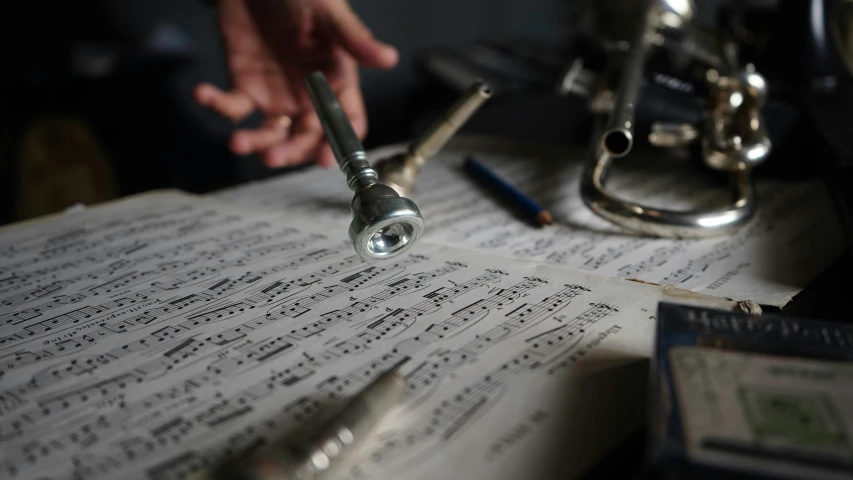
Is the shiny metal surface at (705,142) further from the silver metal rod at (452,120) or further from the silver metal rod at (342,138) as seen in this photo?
the silver metal rod at (342,138)

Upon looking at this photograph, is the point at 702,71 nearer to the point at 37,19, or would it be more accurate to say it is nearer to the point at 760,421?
the point at 760,421

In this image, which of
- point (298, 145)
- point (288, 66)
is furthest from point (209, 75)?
point (298, 145)

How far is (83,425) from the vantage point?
344mm

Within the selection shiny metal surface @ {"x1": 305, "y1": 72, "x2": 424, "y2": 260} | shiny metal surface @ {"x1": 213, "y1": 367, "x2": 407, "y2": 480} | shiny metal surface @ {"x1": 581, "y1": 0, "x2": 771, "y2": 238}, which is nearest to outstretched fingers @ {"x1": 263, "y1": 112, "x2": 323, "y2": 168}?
shiny metal surface @ {"x1": 305, "y1": 72, "x2": 424, "y2": 260}

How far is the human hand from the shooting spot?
0.79 meters

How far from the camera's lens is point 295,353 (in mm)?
411

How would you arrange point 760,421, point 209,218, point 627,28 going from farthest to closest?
point 627,28, point 209,218, point 760,421

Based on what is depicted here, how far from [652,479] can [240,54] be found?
31.2 inches

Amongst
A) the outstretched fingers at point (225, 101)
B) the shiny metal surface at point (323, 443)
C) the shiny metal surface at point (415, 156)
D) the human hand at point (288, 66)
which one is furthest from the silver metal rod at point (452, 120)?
the shiny metal surface at point (323, 443)

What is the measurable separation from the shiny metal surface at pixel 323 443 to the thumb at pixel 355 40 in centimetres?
51

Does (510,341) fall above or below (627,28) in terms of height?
below

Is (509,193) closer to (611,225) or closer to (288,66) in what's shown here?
(611,225)

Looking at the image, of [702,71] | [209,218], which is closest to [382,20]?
[702,71]

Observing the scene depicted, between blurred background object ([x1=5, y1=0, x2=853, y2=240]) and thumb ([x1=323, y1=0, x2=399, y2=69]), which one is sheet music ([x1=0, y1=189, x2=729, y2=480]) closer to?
thumb ([x1=323, y1=0, x2=399, y2=69])
